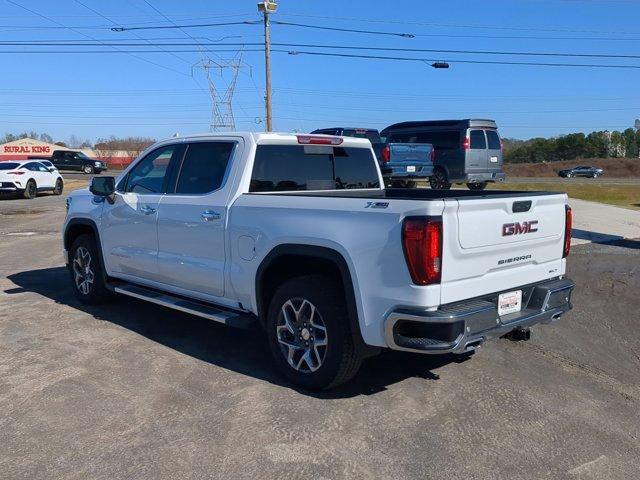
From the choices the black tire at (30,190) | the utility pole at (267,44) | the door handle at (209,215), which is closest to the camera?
the door handle at (209,215)

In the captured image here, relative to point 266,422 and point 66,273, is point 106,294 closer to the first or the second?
point 66,273

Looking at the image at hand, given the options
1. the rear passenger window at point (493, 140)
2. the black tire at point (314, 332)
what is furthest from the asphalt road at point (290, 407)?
the rear passenger window at point (493, 140)

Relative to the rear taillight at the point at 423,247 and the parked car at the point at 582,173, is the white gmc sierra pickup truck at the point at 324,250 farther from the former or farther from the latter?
the parked car at the point at 582,173

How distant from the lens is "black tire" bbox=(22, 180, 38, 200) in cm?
2491

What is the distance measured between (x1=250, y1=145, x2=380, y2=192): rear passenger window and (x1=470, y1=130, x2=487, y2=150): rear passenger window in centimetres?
1410

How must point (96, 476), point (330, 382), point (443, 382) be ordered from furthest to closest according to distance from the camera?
point (443, 382), point (330, 382), point (96, 476)

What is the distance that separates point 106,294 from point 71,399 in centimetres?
269

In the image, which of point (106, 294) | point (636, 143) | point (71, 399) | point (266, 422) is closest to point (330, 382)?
point (266, 422)

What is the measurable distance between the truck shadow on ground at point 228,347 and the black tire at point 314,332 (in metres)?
0.16

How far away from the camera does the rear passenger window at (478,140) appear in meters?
19.5

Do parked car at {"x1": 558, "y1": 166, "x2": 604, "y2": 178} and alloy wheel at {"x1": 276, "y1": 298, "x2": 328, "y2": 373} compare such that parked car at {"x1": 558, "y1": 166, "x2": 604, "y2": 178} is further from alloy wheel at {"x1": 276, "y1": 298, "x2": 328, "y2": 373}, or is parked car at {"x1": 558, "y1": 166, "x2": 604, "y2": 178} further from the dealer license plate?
alloy wheel at {"x1": 276, "y1": 298, "x2": 328, "y2": 373}

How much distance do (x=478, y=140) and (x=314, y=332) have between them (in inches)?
651

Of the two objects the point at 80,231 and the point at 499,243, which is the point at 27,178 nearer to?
the point at 80,231

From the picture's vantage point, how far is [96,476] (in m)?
3.35
